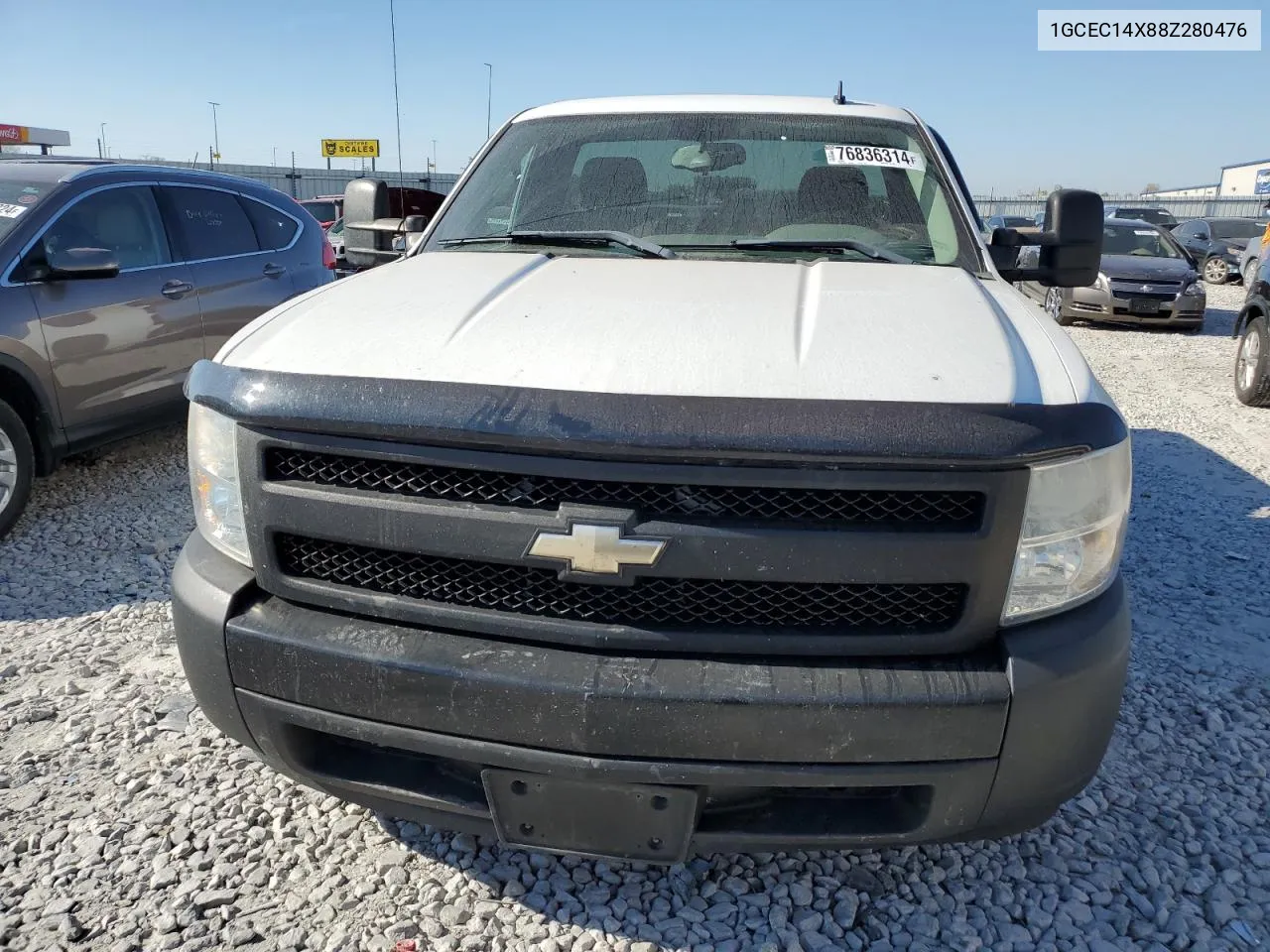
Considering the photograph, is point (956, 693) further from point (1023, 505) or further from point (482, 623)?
point (482, 623)

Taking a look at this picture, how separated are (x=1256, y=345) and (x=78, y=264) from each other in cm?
913

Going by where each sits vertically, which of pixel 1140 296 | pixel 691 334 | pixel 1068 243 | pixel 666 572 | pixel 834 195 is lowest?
pixel 1140 296

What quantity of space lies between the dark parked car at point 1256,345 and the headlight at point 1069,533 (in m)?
7.66

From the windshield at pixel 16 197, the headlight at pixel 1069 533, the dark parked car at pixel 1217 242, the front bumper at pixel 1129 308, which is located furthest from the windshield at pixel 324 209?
the headlight at pixel 1069 533

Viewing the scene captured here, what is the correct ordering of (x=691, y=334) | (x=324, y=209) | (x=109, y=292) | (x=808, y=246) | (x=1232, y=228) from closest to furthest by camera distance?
(x=691, y=334)
(x=808, y=246)
(x=109, y=292)
(x=324, y=209)
(x=1232, y=228)

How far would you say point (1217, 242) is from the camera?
68.1ft

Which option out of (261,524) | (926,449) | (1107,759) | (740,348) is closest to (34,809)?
(261,524)

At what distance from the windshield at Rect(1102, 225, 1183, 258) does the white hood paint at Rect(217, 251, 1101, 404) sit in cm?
1309

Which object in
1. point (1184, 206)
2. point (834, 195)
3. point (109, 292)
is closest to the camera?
point (834, 195)

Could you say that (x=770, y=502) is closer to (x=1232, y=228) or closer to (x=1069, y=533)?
(x=1069, y=533)

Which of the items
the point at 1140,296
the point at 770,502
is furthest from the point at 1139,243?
the point at 770,502

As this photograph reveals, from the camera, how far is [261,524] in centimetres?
193

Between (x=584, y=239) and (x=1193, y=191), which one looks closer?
(x=584, y=239)

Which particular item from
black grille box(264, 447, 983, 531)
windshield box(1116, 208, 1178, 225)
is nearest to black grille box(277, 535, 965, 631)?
black grille box(264, 447, 983, 531)
